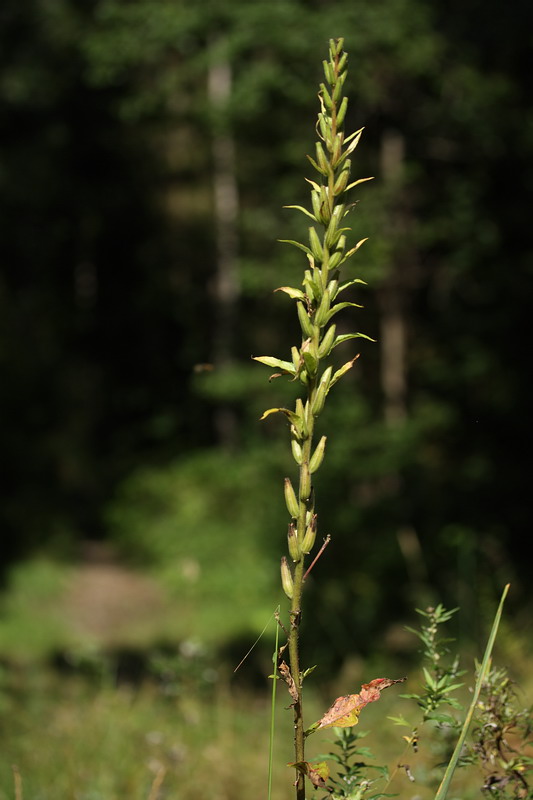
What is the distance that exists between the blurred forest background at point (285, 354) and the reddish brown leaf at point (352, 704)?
163 inches

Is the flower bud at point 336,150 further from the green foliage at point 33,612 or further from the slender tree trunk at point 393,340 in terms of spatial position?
the slender tree trunk at point 393,340

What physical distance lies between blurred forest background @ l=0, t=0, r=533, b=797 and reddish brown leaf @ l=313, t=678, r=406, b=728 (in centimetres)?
413

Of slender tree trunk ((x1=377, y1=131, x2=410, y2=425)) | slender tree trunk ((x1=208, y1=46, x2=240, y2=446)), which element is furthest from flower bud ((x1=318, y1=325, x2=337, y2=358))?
slender tree trunk ((x1=208, y1=46, x2=240, y2=446))

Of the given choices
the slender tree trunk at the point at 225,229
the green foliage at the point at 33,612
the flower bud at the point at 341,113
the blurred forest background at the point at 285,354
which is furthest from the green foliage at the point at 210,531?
the flower bud at the point at 341,113

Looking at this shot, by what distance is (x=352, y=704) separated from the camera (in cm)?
119

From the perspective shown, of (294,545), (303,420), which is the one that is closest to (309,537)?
(294,545)

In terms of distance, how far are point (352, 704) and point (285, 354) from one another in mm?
12212

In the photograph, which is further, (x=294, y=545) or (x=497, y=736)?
(x=497, y=736)

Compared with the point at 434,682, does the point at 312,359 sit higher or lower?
higher

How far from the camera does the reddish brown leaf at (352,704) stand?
3.85ft

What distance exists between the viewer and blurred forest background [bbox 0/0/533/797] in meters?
8.77

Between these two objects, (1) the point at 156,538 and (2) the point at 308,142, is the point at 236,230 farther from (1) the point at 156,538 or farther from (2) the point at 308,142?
(1) the point at 156,538

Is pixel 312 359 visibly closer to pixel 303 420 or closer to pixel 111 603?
pixel 303 420

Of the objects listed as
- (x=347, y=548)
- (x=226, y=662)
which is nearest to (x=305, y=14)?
(x=347, y=548)
